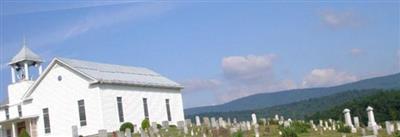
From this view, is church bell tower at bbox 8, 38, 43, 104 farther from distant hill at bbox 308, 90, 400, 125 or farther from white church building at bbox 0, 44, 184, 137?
distant hill at bbox 308, 90, 400, 125

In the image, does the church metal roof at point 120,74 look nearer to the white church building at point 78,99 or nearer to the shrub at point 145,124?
the white church building at point 78,99

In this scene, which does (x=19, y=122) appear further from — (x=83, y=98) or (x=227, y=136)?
(x=227, y=136)

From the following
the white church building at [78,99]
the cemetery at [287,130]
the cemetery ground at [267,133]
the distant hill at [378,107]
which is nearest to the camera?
the cemetery at [287,130]

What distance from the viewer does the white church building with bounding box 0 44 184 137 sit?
105 ft

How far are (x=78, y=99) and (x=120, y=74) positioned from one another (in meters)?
3.59

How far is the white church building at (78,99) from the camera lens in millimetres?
31859

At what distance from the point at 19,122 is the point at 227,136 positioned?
1733cm

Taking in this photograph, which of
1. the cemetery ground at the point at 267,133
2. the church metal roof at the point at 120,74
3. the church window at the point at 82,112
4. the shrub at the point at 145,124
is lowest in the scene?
the cemetery ground at the point at 267,133

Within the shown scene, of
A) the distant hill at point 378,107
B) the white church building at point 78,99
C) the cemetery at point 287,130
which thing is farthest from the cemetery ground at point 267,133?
the distant hill at point 378,107

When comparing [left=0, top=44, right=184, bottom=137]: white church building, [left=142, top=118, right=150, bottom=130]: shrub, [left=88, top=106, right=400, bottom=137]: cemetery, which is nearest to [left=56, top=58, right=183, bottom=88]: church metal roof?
[left=0, top=44, right=184, bottom=137]: white church building

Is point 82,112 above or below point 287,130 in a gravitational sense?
above

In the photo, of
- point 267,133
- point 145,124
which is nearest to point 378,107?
point 145,124

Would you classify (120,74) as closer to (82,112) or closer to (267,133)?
(82,112)

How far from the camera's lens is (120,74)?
115 feet
